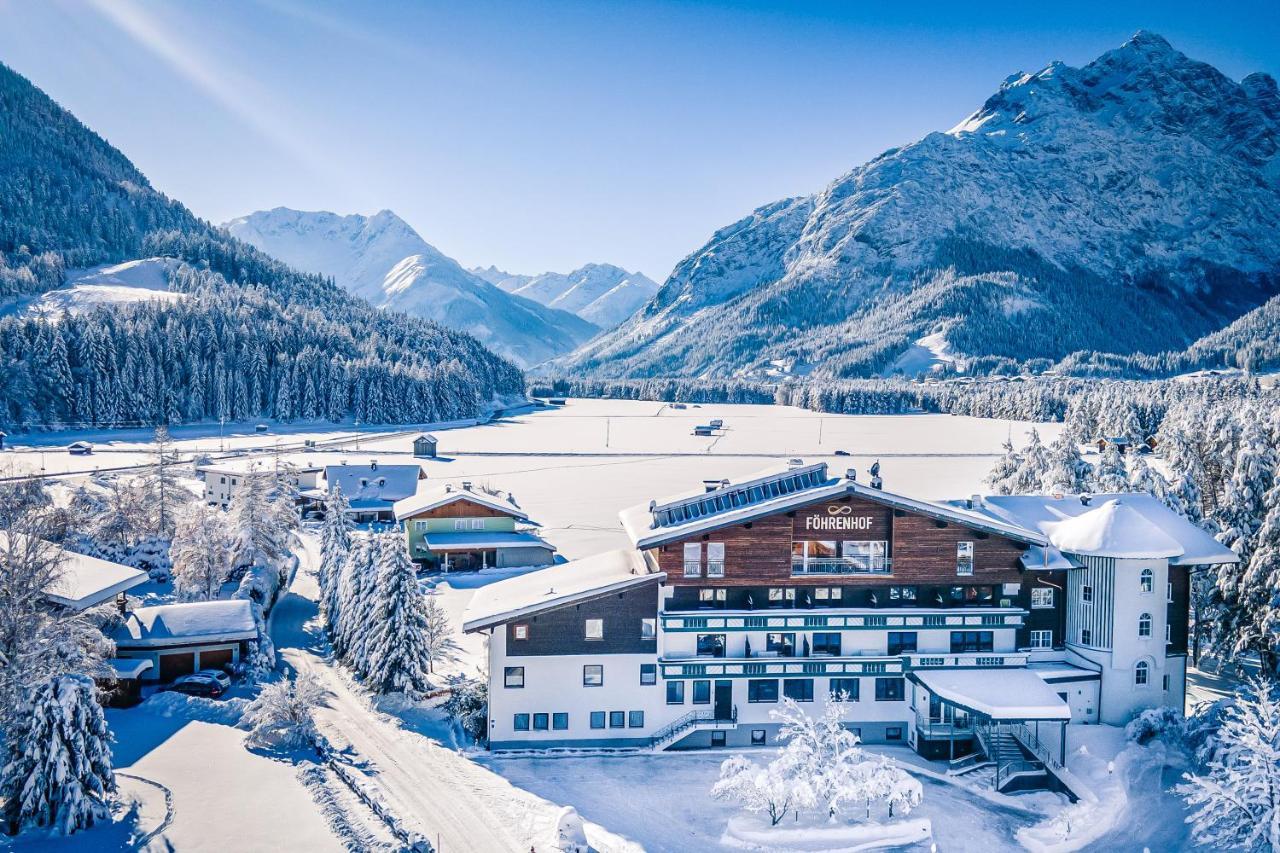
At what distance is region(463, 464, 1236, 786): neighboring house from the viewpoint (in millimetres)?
35562

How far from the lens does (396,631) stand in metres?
38.5

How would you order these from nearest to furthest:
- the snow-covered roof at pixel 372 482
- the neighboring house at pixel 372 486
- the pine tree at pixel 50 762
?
the pine tree at pixel 50 762 → the neighboring house at pixel 372 486 → the snow-covered roof at pixel 372 482

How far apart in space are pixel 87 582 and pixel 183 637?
17.9ft

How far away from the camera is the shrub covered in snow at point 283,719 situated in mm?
33250

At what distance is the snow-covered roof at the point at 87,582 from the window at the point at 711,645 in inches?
1106

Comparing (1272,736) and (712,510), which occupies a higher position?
(712,510)

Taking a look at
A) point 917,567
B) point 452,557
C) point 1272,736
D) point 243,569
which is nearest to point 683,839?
point 917,567

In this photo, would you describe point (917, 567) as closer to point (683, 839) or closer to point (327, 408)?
point (683, 839)

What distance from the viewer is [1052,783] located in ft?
108

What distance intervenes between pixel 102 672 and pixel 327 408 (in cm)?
16093

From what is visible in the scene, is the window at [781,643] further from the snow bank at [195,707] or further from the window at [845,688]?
the snow bank at [195,707]

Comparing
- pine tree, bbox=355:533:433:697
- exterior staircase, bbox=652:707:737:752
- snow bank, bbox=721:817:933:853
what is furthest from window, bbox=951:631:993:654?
pine tree, bbox=355:533:433:697

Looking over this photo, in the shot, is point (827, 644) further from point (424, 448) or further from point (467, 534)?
point (424, 448)

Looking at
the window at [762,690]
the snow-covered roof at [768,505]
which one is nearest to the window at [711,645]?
the window at [762,690]
